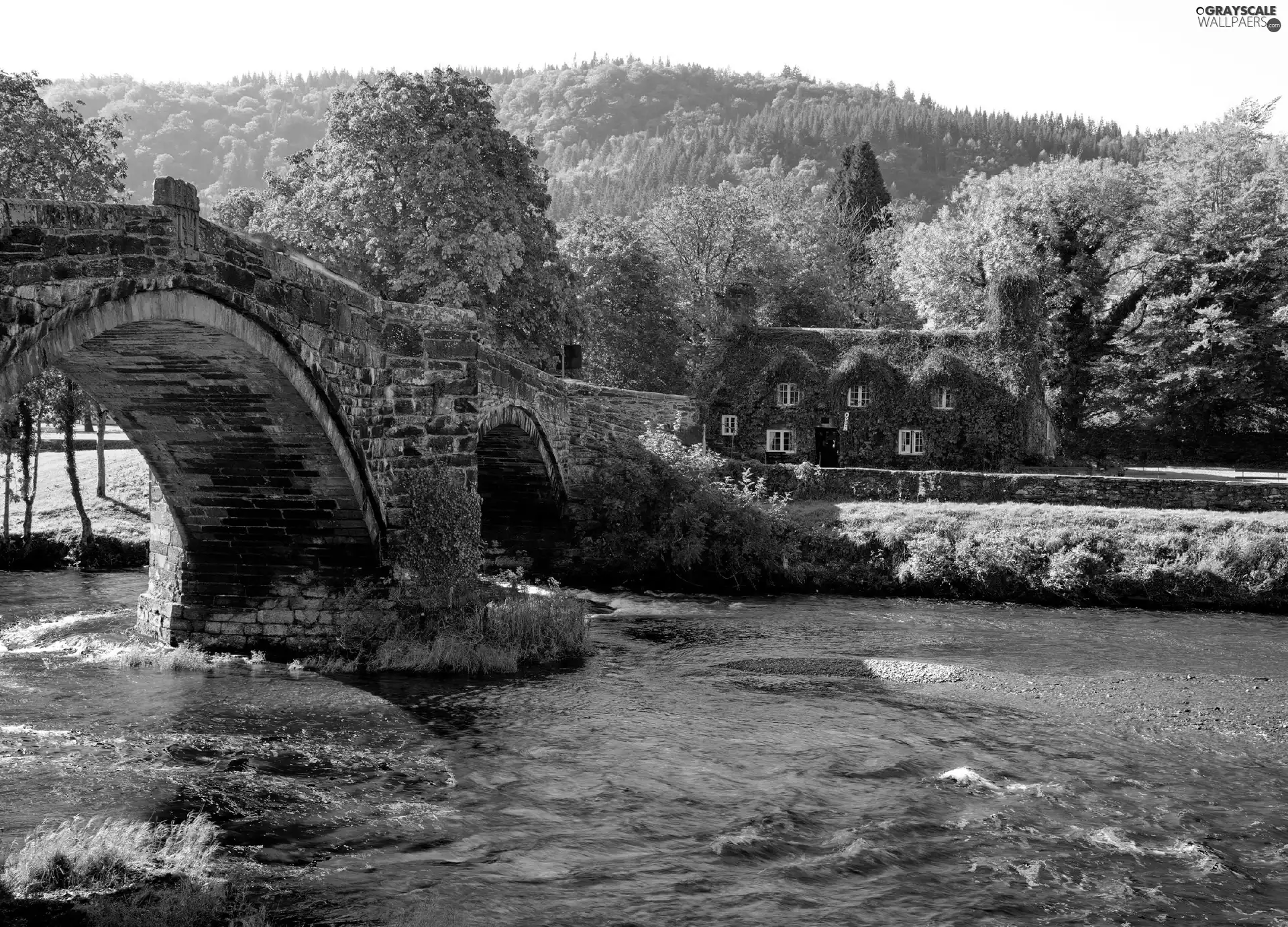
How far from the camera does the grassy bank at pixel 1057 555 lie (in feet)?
81.8

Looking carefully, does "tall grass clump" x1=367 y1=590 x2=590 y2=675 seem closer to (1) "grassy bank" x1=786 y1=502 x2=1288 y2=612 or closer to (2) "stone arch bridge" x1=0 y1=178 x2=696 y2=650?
(2) "stone arch bridge" x1=0 y1=178 x2=696 y2=650

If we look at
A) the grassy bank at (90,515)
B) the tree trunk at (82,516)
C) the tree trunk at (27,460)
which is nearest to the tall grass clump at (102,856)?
the tree trunk at (82,516)

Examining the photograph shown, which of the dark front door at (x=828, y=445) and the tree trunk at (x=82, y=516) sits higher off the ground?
the dark front door at (x=828, y=445)

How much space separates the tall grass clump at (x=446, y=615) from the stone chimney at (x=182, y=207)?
19.3 feet

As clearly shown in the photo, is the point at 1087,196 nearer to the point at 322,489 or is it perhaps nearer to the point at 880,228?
the point at 880,228

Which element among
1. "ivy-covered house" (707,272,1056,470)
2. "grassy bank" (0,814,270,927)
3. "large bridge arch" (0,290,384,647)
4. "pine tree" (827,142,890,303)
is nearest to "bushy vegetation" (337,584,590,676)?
"large bridge arch" (0,290,384,647)

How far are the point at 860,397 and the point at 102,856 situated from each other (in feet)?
123

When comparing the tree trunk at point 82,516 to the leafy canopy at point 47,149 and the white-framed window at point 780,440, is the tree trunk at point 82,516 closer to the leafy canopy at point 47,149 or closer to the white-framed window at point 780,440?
the leafy canopy at point 47,149

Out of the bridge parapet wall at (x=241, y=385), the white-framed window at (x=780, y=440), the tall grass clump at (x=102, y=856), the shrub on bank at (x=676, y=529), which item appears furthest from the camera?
the white-framed window at (x=780, y=440)

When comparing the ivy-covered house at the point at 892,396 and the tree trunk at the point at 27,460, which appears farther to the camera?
the ivy-covered house at the point at 892,396

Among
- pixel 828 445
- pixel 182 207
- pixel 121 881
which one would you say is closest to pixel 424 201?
pixel 828 445

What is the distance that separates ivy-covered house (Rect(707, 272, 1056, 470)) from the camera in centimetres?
4284

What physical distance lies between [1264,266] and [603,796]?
42446mm

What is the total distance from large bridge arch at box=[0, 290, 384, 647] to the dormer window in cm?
2898
